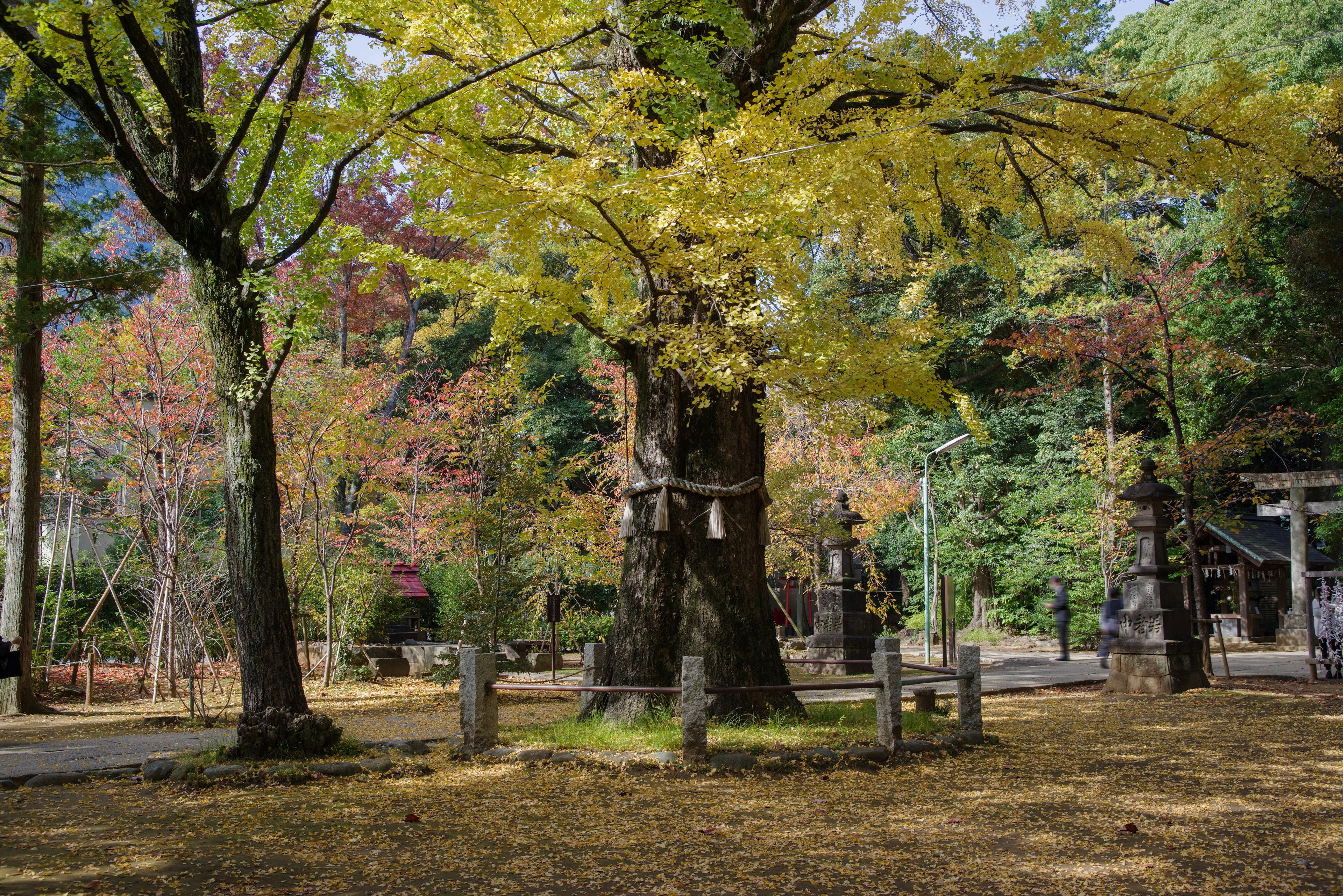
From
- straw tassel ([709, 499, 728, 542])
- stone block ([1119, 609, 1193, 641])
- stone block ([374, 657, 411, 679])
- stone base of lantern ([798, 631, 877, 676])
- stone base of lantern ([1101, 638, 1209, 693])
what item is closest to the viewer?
straw tassel ([709, 499, 728, 542])

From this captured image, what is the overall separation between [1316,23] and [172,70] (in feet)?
69.3

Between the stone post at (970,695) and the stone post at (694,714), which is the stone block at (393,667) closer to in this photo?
the stone post at (694,714)

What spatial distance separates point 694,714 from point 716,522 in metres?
1.96

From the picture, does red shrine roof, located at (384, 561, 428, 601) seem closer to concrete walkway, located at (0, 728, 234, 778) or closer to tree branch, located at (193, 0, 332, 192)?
concrete walkway, located at (0, 728, 234, 778)

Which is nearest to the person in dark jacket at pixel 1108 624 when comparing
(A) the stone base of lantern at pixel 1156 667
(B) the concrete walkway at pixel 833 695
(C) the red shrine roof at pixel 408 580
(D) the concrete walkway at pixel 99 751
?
(B) the concrete walkway at pixel 833 695

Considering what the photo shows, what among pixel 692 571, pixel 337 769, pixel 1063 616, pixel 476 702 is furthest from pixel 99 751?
pixel 1063 616

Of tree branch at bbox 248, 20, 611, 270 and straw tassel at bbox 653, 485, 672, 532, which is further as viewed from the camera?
straw tassel at bbox 653, 485, 672, 532

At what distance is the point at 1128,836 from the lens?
4.75m

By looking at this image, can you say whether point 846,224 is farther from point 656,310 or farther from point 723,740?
point 723,740

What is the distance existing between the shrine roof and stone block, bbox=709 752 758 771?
1822cm

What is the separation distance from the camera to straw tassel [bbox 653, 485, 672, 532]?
805cm

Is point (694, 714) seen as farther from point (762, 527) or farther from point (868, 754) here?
point (762, 527)

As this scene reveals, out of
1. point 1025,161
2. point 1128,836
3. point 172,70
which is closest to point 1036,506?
point 1025,161

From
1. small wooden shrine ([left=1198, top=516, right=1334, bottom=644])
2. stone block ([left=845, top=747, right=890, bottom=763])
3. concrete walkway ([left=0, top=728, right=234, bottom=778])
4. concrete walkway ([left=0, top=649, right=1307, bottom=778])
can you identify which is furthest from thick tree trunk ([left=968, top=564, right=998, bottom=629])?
concrete walkway ([left=0, top=728, right=234, bottom=778])
